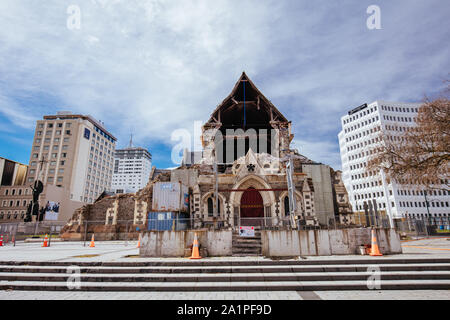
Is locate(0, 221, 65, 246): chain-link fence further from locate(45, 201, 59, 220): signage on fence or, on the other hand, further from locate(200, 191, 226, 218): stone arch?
locate(45, 201, 59, 220): signage on fence

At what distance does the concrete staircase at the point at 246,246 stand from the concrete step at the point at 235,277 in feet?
12.0

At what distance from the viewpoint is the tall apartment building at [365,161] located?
6956 cm

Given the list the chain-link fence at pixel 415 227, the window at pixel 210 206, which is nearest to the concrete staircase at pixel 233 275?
the window at pixel 210 206

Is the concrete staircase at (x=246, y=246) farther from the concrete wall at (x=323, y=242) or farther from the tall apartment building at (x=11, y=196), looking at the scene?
the tall apartment building at (x=11, y=196)

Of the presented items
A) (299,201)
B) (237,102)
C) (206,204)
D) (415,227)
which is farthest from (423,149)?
(237,102)

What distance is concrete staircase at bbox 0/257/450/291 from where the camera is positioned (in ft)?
22.5

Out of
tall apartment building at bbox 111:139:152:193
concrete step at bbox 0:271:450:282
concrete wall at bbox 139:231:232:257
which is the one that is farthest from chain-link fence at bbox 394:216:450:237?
tall apartment building at bbox 111:139:152:193

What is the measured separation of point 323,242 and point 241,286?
5453 millimetres

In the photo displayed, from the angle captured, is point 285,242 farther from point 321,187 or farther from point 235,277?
point 321,187

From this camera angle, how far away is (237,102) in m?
29.8

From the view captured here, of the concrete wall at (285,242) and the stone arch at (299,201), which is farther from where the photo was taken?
the stone arch at (299,201)
